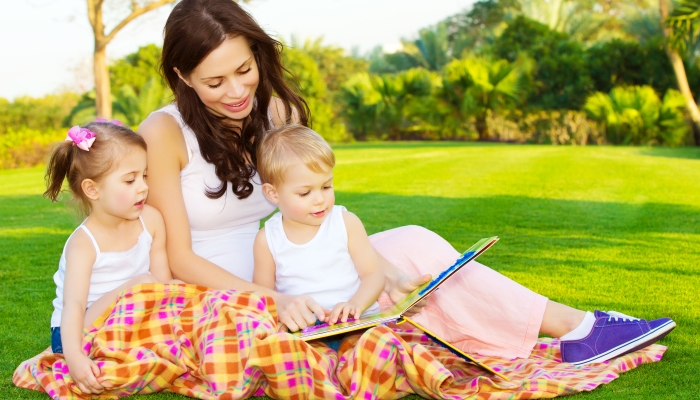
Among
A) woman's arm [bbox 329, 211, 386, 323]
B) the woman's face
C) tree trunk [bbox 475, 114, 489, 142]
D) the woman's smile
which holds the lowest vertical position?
tree trunk [bbox 475, 114, 489, 142]

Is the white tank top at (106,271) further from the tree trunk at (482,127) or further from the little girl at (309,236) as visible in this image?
the tree trunk at (482,127)

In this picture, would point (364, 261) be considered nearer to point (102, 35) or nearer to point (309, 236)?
point (309, 236)

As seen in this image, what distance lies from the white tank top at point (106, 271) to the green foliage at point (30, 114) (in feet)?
93.9

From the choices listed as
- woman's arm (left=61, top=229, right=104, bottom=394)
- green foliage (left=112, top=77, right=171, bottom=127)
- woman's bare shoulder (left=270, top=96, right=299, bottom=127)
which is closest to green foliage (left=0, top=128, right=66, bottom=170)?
green foliage (left=112, top=77, right=171, bottom=127)

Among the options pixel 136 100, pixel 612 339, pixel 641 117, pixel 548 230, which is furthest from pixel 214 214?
pixel 136 100

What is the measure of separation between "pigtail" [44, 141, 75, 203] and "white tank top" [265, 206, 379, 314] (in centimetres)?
85

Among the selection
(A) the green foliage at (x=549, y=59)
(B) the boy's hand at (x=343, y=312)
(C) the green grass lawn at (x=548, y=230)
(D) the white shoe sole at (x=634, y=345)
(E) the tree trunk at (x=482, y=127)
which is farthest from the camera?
(E) the tree trunk at (x=482, y=127)

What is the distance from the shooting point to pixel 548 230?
6.59 meters

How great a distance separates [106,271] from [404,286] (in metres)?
1.20

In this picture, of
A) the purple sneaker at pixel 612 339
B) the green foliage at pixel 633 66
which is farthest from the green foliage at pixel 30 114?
the purple sneaker at pixel 612 339

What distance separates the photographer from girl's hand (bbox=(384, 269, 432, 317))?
2.90 m

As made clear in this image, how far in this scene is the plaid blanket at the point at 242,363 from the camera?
8.20ft

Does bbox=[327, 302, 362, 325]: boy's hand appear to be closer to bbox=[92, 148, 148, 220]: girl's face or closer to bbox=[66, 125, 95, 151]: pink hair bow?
bbox=[92, 148, 148, 220]: girl's face

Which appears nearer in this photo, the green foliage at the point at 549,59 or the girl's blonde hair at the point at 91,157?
the girl's blonde hair at the point at 91,157
